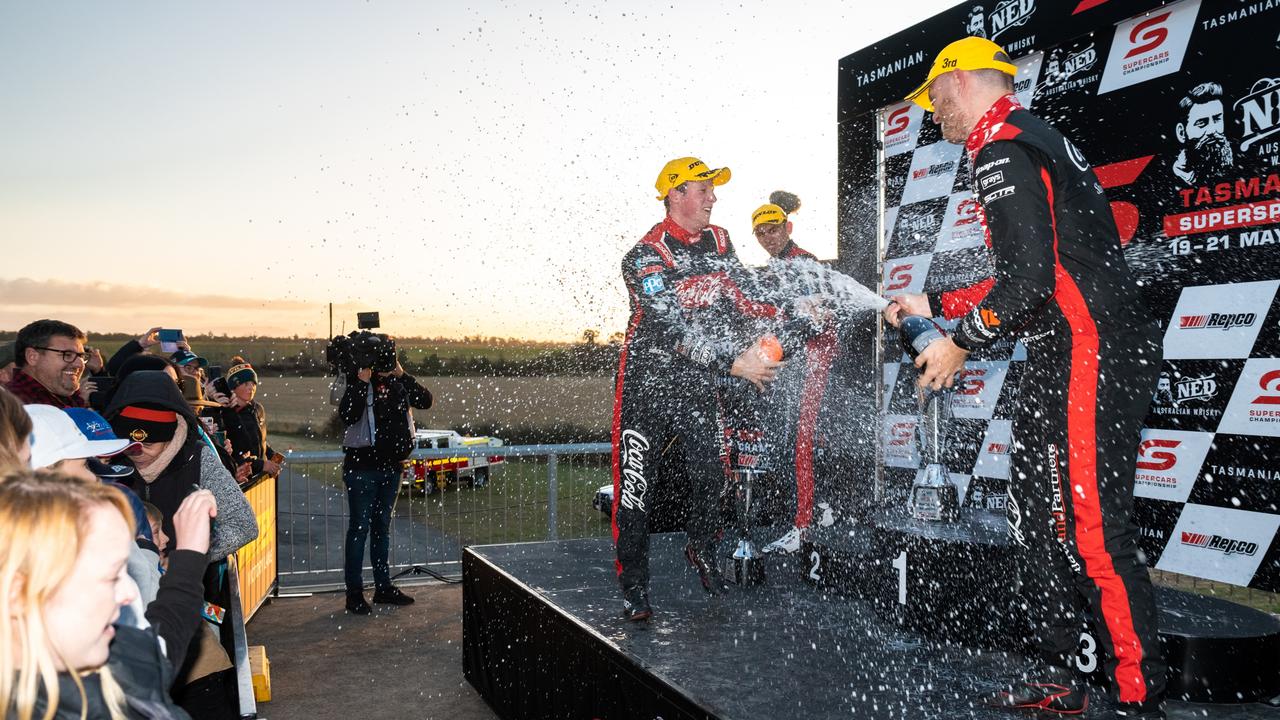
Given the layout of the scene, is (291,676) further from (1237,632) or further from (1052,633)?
(1237,632)

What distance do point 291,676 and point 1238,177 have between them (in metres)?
5.29

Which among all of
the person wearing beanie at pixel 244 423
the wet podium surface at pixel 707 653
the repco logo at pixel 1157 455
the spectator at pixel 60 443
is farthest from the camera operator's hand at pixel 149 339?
the repco logo at pixel 1157 455

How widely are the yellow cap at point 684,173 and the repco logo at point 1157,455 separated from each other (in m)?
2.30

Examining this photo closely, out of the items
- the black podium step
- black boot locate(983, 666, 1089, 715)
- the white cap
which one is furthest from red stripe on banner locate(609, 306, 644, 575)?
the white cap

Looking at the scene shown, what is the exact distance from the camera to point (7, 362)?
165 inches

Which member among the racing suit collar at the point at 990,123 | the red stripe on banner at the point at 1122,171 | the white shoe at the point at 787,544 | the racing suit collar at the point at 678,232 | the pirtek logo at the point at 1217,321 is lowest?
the white shoe at the point at 787,544

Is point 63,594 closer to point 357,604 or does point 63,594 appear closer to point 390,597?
point 357,604

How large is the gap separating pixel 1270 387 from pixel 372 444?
5.04 meters

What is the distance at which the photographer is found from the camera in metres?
5.80

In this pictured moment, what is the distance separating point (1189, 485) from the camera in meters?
3.71

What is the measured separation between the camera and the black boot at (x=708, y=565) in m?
3.66

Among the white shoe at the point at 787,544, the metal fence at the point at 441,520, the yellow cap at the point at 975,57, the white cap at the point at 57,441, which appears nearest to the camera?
the white cap at the point at 57,441

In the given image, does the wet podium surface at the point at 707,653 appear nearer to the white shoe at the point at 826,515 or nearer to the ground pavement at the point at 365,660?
the ground pavement at the point at 365,660

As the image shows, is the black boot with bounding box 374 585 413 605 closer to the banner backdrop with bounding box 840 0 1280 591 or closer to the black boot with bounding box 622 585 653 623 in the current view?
the black boot with bounding box 622 585 653 623
